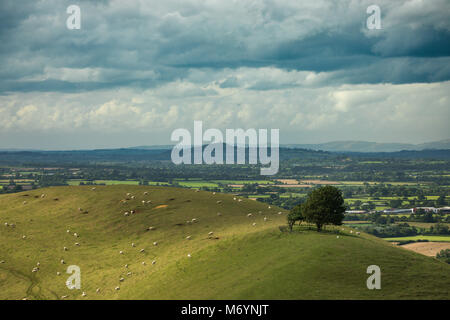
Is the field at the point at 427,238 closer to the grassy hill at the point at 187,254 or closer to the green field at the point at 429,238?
the green field at the point at 429,238

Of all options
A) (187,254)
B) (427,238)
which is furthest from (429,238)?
(187,254)

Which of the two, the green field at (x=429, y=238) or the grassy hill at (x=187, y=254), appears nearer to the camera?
the grassy hill at (x=187, y=254)

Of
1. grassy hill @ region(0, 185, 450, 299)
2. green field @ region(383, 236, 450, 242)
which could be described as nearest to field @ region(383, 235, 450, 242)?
green field @ region(383, 236, 450, 242)

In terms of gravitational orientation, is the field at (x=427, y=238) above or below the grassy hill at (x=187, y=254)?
below

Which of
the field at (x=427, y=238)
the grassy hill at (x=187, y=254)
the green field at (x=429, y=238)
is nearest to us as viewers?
the grassy hill at (x=187, y=254)

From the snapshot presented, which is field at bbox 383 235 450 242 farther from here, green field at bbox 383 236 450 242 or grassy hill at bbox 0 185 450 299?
grassy hill at bbox 0 185 450 299

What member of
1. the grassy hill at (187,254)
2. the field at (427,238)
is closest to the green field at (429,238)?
the field at (427,238)

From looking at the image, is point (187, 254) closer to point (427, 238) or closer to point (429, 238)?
point (427, 238)
